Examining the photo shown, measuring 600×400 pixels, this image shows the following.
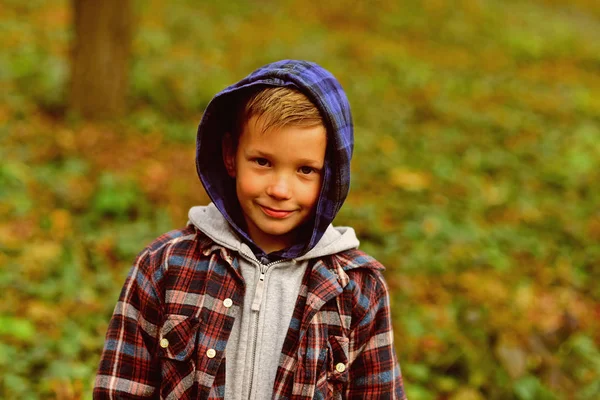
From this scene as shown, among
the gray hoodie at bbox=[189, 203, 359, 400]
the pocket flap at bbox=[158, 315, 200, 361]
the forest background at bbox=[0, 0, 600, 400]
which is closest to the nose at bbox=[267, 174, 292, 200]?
the gray hoodie at bbox=[189, 203, 359, 400]

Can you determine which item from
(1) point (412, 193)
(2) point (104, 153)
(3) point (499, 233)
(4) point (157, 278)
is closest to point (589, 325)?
(3) point (499, 233)

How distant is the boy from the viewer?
1.96m

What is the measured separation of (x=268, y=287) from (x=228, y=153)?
525 millimetres

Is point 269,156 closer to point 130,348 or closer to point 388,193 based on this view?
point 130,348

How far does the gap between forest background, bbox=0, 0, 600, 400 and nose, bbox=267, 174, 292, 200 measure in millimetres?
2387

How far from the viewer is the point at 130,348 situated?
6.81 ft

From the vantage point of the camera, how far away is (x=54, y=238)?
504 cm

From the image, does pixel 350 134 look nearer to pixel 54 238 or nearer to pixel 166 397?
pixel 166 397

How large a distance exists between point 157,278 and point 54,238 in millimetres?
3391

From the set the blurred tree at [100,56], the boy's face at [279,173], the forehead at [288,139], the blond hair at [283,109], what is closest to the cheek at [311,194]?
the boy's face at [279,173]

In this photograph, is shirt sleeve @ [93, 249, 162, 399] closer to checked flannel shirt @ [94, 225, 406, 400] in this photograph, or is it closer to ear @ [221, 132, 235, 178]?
checked flannel shirt @ [94, 225, 406, 400]

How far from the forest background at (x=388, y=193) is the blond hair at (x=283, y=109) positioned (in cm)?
252

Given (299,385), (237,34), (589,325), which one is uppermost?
(237,34)

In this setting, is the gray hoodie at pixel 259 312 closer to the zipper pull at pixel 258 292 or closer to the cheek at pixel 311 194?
the zipper pull at pixel 258 292
